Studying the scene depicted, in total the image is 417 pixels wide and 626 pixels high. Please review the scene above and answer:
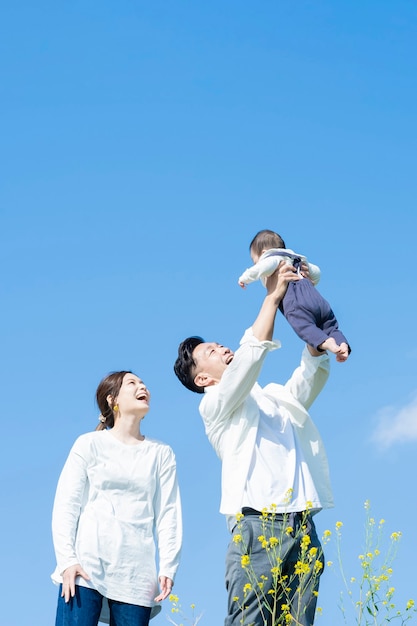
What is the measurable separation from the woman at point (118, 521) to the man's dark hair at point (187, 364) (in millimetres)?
314

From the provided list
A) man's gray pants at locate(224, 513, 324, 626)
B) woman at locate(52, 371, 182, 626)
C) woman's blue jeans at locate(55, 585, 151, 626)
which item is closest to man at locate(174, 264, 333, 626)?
man's gray pants at locate(224, 513, 324, 626)

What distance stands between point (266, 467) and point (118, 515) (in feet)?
3.06

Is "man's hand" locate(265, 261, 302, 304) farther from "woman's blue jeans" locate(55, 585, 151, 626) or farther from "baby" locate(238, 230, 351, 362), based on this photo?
"woman's blue jeans" locate(55, 585, 151, 626)

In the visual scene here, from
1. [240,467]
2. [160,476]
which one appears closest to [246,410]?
[240,467]

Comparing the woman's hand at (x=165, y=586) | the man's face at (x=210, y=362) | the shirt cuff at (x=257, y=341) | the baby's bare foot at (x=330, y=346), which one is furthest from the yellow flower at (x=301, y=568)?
the man's face at (x=210, y=362)

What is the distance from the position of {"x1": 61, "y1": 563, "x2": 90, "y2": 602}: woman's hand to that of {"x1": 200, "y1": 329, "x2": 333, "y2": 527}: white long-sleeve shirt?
2.79 feet

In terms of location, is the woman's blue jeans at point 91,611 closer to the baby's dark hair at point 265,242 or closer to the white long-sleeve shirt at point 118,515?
the white long-sleeve shirt at point 118,515

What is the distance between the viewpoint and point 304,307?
567 cm

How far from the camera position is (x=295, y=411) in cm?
533

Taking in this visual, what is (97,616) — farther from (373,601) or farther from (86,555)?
(373,601)

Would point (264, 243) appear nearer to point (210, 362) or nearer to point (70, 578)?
point (210, 362)

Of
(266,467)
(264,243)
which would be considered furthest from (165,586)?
(264,243)

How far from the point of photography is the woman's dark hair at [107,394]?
571 cm

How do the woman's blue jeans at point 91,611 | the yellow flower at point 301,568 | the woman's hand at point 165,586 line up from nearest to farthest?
the yellow flower at point 301,568
the woman's blue jeans at point 91,611
the woman's hand at point 165,586
